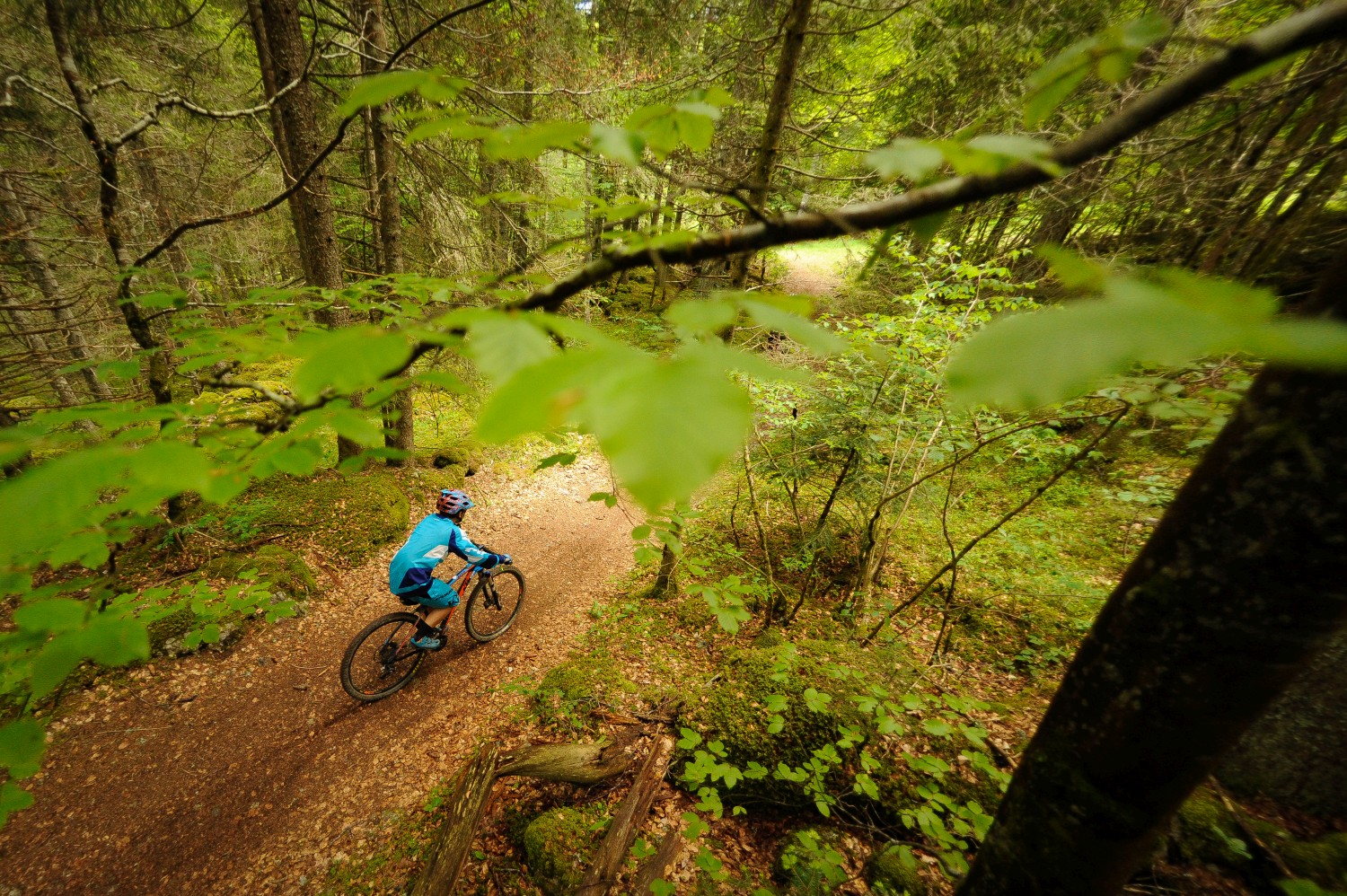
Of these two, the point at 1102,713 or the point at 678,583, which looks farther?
the point at 678,583

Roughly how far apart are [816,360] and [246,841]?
278 inches

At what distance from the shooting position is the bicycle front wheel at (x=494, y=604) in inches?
227

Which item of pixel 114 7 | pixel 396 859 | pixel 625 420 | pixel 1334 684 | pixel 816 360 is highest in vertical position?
pixel 114 7

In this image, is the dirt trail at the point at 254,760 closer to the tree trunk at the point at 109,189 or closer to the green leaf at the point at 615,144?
the tree trunk at the point at 109,189

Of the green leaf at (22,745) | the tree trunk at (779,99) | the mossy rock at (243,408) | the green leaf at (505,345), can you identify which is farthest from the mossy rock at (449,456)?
the green leaf at (505,345)

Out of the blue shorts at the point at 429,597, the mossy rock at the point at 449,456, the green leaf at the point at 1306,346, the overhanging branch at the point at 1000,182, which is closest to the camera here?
the green leaf at the point at 1306,346

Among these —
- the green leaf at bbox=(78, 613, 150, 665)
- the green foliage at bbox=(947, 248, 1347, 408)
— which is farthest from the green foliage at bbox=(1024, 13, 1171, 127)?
the green leaf at bbox=(78, 613, 150, 665)

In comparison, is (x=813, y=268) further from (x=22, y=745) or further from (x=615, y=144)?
(x=22, y=745)

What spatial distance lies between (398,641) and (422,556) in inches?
54.1

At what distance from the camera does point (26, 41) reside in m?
6.55

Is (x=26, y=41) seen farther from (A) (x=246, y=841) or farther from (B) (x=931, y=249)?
(B) (x=931, y=249)

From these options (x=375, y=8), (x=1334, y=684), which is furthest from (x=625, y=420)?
(x=375, y=8)

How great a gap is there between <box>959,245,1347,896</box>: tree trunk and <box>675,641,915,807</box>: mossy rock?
1964 mm

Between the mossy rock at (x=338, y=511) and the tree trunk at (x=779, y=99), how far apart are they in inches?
250
